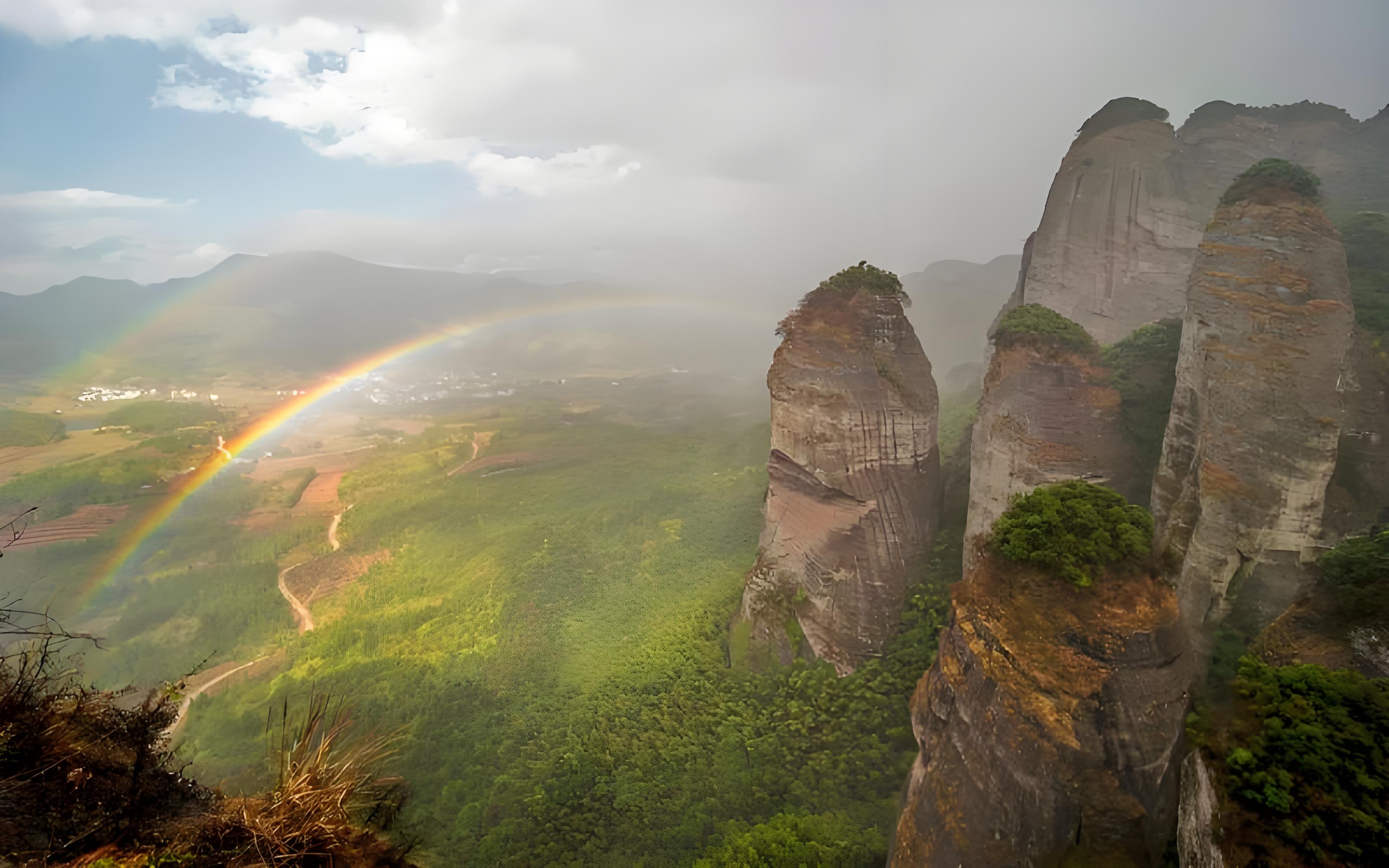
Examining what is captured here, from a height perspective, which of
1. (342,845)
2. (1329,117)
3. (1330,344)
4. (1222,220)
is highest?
(1329,117)

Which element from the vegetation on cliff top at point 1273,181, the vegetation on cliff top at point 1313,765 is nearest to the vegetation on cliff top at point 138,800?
the vegetation on cliff top at point 1313,765

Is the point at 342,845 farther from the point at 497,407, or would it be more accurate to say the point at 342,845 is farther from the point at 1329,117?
the point at 497,407

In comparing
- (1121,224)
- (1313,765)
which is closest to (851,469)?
(1313,765)

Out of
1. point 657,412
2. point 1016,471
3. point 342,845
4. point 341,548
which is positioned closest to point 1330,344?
point 1016,471

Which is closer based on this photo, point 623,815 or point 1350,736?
point 1350,736

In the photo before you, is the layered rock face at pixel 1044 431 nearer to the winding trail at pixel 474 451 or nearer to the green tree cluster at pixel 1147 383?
the green tree cluster at pixel 1147 383

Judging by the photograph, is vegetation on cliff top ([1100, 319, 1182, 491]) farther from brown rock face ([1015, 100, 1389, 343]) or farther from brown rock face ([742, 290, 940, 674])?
brown rock face ([1015, 100, 1389, 343])

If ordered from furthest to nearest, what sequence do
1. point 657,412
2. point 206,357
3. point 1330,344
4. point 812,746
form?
1. point 206,357
2. point 657,412
3. point 812,746
4. point 1330,344
